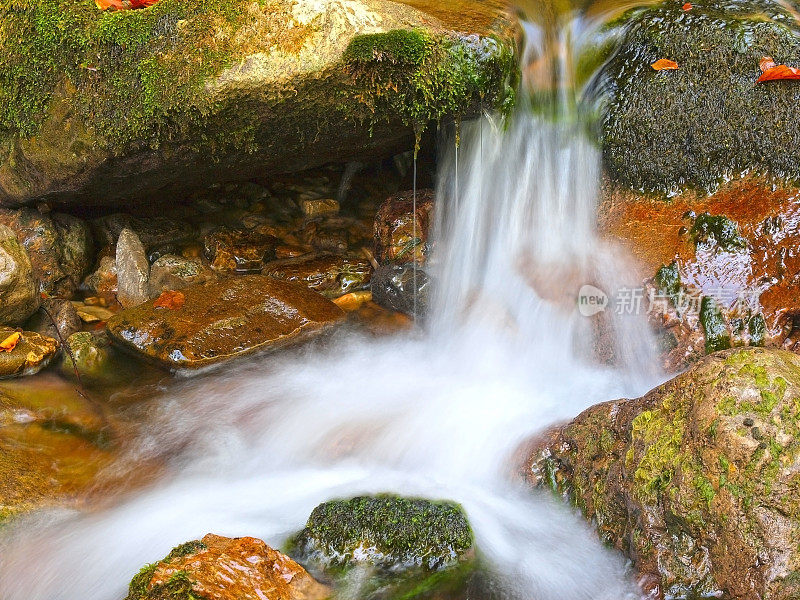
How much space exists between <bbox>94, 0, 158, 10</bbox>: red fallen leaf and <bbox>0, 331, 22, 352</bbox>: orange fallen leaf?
2388mm

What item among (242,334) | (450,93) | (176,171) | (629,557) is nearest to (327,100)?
(450,93)

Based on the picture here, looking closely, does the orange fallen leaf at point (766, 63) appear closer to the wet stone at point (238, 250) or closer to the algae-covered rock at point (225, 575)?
the wet stone at point (238, 250)

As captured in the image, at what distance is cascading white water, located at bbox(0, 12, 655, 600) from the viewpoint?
317 centimetres

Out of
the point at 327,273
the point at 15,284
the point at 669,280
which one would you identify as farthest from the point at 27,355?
the point at 669,280

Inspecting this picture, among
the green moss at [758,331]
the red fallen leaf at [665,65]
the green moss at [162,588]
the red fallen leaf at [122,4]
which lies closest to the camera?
the green moss at [162,588]

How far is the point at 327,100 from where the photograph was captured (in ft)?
14.4

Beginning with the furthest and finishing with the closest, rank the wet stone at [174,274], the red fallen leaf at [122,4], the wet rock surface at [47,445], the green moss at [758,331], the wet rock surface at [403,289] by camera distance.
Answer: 1. the wet stone at [174,274]
2. the wet rock surface at [403,289]
3. the red fallen leaf at [122,4]
4. the green moss at [758,331]
5. the wet rock surface at [47,445]

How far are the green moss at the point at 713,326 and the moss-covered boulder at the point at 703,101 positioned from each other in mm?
897

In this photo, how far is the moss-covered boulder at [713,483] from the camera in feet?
8.29

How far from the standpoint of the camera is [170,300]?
536cm

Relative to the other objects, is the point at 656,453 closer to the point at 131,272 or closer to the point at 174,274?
the point at 174,274

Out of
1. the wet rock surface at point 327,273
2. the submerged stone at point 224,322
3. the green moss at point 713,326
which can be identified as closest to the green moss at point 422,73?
the submerged stone at point 224,322

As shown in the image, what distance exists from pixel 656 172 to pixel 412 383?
93.5 inches

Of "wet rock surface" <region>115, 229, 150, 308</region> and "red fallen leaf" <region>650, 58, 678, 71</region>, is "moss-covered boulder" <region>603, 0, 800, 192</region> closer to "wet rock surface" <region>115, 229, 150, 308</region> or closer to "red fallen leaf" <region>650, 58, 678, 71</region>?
"red fallen leaf" <region>650, 58, 678, 71</region>
